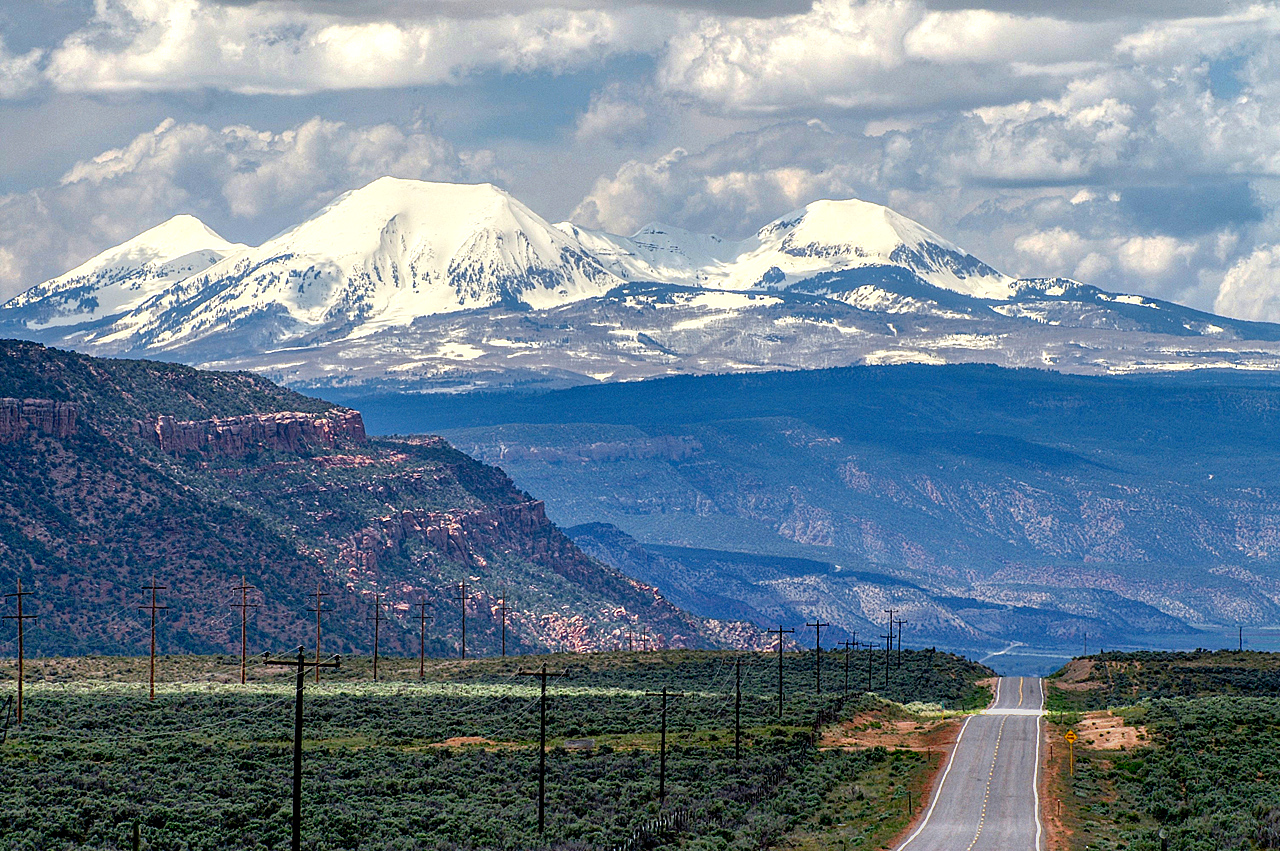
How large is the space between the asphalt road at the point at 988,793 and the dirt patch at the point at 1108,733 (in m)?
2.72

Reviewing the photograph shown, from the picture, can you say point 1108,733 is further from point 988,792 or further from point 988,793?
point 988,793

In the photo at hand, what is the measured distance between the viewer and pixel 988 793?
279ft

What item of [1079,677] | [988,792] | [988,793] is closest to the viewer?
[988,793]

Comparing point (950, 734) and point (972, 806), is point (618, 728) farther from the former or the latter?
point (972, 806)

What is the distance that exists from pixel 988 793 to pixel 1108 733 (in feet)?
69.7

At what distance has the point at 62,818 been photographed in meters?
67.4

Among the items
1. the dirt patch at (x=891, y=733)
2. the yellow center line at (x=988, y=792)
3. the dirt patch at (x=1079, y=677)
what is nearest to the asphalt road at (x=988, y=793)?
the yellow center line at (x=988, y=792)

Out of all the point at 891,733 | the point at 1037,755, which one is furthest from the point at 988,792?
the point at 891,733

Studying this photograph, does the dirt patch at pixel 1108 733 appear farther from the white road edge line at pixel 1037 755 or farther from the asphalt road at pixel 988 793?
the asphalt road at pixel 988 793

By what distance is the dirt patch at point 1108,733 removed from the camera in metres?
99.1

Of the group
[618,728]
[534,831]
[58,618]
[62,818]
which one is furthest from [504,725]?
[58,618]

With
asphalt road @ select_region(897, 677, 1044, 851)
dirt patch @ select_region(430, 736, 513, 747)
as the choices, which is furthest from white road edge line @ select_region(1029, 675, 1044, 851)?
dirt patch @ select_region(430, 736, 513, 747)

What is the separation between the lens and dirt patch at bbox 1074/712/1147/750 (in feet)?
325

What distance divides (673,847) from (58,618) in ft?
462
